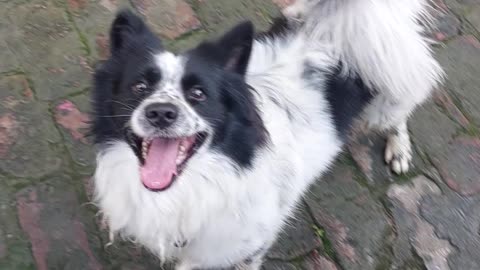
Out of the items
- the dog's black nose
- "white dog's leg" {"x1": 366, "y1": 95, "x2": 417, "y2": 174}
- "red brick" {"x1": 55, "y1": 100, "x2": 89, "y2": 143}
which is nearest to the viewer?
the dog's black nose

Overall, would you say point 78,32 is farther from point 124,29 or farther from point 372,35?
point 372,35

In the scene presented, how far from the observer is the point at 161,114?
2465 mm

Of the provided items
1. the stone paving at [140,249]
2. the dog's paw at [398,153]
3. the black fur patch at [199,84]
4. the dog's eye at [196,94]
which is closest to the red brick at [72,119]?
the stone paving at [140,249]

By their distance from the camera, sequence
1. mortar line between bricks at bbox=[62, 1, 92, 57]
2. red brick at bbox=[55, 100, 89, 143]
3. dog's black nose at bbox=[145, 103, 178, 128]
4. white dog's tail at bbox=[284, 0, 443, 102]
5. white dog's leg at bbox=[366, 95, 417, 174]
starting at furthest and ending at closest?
1. mortar line between bricks at bbox=[62, 1, 92, 57]
2. red brick at bbox=[55, 100, 89, 143]
3. white dog's leg at bbox=[366, 95, 417, 174]
4. white dog's tail at bbox=[284, 0, 443, 102]
5. dog's black nose at bbox=[145, 103, 178, 128]

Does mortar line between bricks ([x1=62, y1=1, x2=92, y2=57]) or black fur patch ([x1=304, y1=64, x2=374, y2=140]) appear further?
mortar line between bricks ([x1=62, y1=1, x2=92, y2=57])

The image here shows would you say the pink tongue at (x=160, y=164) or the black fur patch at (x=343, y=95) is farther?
the black fur patch at (x=343, y=95)

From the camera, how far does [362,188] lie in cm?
394

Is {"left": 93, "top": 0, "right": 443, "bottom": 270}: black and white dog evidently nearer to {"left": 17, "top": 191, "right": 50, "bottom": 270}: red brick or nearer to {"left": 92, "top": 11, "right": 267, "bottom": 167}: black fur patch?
{"left": 92, "top": 11, "right": 267, "bottom": 167}: black fur patch

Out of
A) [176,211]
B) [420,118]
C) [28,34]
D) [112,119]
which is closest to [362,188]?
[420,118]

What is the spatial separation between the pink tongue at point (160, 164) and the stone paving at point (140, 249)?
933mm

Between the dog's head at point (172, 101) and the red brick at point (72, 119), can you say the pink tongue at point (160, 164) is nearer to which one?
the dog's head at point (172, 101)

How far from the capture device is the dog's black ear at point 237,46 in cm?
263

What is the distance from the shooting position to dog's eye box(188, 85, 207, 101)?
2.60m

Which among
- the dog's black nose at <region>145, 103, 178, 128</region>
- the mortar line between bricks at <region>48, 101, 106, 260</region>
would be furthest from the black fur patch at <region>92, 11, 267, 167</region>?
the mortar line between bricks at <region>48, 101, 106, 260</region>
